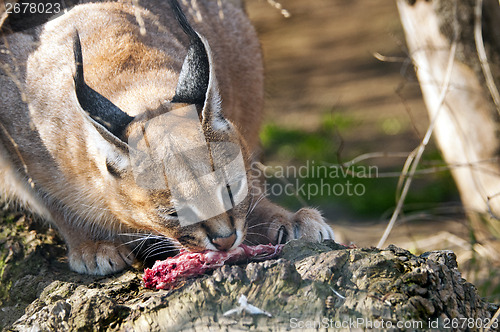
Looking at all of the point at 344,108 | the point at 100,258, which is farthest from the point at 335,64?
the point at 100,258

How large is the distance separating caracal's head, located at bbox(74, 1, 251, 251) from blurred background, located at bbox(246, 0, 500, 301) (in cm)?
481

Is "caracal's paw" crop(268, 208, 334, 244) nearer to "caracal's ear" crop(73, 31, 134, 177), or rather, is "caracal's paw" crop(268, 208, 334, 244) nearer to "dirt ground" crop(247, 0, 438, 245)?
"caracal's ear" crop(73, 31, 134, 177)

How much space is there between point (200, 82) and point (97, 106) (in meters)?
0.70

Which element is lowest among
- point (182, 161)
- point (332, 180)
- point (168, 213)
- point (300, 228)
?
point (332, 180)

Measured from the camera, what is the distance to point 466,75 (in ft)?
21.9

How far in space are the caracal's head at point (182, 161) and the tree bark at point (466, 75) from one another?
10.4 feet

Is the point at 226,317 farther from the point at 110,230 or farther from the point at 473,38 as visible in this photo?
the point at 473,38

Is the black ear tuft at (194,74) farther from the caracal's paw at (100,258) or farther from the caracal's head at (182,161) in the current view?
the caracal's paw at (100,258)

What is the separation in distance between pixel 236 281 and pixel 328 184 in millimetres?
6633

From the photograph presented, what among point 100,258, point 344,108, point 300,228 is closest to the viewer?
point 100,258

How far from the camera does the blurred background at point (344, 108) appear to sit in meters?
9.42

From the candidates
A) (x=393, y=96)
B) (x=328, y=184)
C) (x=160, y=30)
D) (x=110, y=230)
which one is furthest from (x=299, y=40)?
(x=110, y=230)

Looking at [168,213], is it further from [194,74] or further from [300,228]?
[300,228]

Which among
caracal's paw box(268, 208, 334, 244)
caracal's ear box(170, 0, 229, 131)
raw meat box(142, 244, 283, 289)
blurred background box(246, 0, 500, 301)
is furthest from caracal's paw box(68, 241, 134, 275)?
blurred background box(246, 0, 500, 301)
